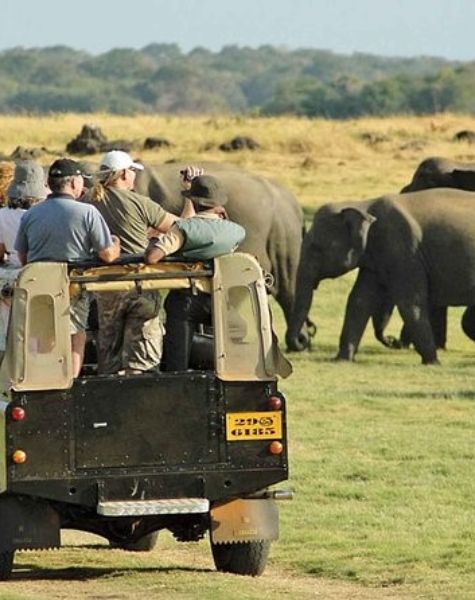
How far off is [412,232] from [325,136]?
78.2 ft

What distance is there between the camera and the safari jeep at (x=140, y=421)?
11.7m

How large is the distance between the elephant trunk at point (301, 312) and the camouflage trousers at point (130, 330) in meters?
15.0

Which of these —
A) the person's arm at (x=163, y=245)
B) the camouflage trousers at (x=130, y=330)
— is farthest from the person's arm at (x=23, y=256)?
the person's arm at (x=163, y=245)

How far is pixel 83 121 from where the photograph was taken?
183ft

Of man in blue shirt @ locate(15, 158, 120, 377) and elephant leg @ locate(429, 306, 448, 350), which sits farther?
elephant leg @ locate(429, 306, 448, 350)

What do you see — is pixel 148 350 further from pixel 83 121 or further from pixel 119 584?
pixel 83 121

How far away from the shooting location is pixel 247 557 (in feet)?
40.6

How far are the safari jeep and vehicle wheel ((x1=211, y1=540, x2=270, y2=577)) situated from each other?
0.30 m

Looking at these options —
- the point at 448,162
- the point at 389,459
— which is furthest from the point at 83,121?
the point at 389,459

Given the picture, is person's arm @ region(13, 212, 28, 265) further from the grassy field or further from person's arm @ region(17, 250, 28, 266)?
the grassy field

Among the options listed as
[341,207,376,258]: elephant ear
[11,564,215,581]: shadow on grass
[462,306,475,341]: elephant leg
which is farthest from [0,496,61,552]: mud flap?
[462,306,475,341]: elephant leg

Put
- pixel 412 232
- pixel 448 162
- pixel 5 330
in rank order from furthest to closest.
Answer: pixel 448 162
pixel 412 232
pixel 5 330

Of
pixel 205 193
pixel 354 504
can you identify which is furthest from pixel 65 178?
pixel 354 504

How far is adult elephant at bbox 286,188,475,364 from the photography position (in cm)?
2747
